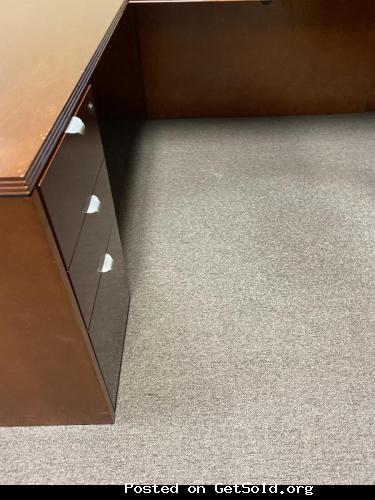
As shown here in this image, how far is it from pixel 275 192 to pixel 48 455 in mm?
1435

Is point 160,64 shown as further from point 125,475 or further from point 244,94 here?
point 125,475

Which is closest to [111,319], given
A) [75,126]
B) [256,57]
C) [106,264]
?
[106,264]

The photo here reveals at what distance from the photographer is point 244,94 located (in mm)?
2432

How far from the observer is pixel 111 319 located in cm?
113

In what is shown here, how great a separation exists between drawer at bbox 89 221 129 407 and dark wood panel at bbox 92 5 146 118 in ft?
2.83

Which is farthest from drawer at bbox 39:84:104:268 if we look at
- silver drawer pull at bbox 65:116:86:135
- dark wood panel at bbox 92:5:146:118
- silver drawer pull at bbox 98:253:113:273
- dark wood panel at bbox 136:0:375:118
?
dark wood panel at bbox 136:0:375:118

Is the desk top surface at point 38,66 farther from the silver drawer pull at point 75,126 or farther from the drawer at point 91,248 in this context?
the drawer at point 91,248

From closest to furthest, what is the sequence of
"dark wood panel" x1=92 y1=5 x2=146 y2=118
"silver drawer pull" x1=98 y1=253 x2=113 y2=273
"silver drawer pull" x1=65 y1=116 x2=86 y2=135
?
"silver drawer pull" x1=65 y1=116 x2=86 y2=135 < "silver drawer pull" x1=98 y1=253 x2=113 y2=273 < "dark wood panel" x1=92 y1=5 x2=146 y2=118

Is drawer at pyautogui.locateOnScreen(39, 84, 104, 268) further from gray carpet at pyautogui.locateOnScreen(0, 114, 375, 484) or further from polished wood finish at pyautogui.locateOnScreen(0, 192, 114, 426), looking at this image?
gray carpet at pyautogui.locateOnScreen(0, 114, 375, 484)

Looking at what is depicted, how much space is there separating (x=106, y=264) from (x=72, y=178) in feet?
1.02

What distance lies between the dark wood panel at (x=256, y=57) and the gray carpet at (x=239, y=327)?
1.31 ft

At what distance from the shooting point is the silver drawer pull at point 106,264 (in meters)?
1.03

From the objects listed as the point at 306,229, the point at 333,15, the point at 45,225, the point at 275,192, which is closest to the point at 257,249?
the point at 306,229

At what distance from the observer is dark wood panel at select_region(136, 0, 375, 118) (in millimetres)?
2145
